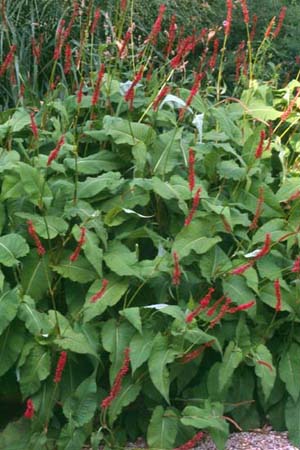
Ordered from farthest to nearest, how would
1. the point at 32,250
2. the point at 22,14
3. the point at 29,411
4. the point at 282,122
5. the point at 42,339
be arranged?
the point at 22,14 → the point at 282,122 → the point at 32,250 → the point at 42,339 → the point at 29,411

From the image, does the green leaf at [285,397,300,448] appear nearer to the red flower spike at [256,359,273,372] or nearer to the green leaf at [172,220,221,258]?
the red flower spike at [256,359,273,372]

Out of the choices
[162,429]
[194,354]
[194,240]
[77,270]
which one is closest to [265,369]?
[194,354]

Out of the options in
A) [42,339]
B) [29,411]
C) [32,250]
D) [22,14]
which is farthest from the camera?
[22,14]

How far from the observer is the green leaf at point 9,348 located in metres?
3.48

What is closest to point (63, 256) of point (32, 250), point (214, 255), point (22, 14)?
point (32, 250)

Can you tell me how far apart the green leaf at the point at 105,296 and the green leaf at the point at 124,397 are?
295mm

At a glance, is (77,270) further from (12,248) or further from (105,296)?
(12,248)

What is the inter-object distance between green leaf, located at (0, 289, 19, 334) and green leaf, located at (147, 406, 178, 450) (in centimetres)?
66

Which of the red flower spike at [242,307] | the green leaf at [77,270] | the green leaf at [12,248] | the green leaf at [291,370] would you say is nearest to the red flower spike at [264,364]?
the green leaf at [291,370]

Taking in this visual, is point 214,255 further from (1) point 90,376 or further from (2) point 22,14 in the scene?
(2) point 22,14

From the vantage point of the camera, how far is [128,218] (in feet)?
12.6

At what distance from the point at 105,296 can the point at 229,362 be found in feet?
1.82

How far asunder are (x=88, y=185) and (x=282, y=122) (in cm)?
130

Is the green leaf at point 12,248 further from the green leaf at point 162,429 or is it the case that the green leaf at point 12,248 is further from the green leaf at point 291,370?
the green leaf at point 291,370
